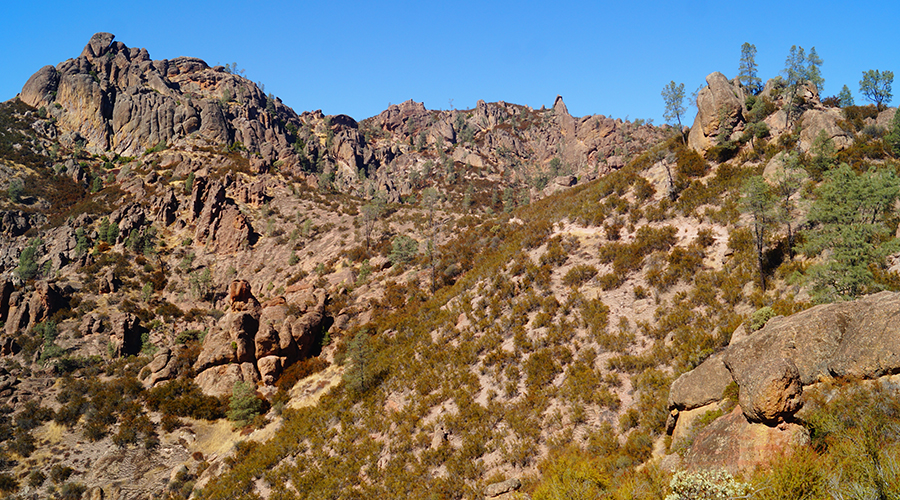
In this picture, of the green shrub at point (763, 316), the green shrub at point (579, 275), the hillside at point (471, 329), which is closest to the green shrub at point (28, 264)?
the hillside at point (471, 329)

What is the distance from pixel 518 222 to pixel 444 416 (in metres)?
26.5

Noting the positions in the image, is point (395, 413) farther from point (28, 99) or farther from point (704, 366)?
point (28, 99)

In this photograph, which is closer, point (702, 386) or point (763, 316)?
point (702, 386)

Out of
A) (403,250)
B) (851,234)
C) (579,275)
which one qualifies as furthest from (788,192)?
(403,250)

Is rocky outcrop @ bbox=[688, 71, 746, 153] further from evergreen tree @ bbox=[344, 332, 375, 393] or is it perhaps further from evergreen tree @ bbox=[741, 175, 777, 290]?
evergreen tree @ bbox=[344, 332, 375, 393]

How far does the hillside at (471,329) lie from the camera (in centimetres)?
1309

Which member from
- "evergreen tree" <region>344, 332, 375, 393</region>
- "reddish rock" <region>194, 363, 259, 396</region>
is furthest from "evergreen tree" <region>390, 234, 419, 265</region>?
"reddish rock" <region>194, 363, 259, 396</region>

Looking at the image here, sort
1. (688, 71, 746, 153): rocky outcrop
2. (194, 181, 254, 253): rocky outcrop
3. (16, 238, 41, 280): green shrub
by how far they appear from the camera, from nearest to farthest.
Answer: (688, 71, 746, 153): rocky outcrop → (16, 238, 41, 280): green shrub → (194, 181, 254, 253): rocky outcrop

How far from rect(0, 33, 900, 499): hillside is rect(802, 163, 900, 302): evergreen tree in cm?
12

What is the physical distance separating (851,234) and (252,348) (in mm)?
41115

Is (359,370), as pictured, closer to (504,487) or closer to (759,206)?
(504,487)

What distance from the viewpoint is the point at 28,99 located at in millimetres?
111000

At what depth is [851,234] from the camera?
55.2ft

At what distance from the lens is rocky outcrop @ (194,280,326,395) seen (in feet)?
115
